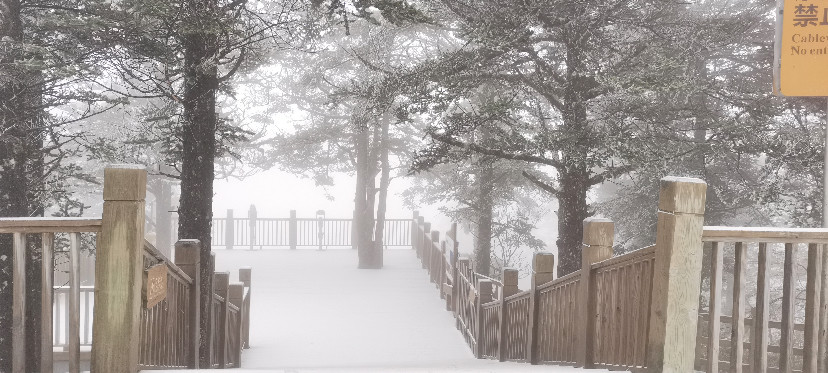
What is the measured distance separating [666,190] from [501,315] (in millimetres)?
5393

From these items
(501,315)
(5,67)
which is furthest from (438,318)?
(5,67)

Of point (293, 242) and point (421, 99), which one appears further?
point (293, 242)

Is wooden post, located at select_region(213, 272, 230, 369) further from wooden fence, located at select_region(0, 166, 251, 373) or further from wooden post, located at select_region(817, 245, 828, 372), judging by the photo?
wooden post, located at select_region(817, 245, 828, 372)

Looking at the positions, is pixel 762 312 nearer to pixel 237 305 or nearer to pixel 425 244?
pixel 237 305

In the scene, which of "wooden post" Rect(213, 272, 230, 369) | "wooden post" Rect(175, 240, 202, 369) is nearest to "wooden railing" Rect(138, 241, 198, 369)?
"wooden post" Rect(175, 240, 202, 369)

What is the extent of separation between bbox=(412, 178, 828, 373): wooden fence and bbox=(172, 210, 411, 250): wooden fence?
1704 cm

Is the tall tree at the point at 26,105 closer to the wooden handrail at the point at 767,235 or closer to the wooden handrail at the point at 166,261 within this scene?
the wooden handrail at the point at 166,261

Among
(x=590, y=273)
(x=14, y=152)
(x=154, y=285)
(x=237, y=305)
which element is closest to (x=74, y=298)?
(x=154, y=285)

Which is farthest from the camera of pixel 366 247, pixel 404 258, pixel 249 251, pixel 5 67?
pixel 249 251

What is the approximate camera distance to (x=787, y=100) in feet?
40.1

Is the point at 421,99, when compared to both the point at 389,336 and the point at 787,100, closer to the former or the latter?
the point at 389,336

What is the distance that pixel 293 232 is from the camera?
23.9m

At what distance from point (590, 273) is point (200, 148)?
4394mm

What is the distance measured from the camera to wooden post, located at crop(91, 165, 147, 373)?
3.49 metres
